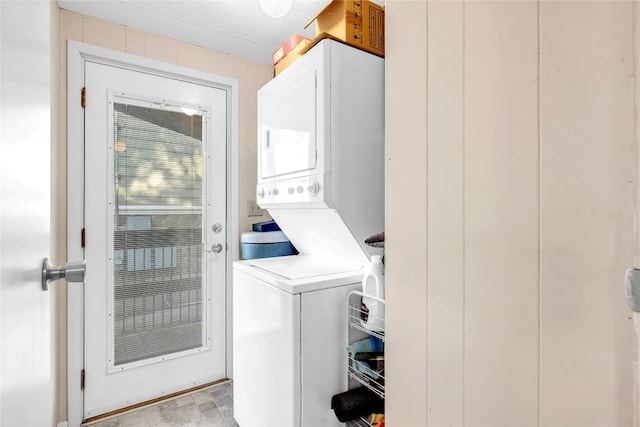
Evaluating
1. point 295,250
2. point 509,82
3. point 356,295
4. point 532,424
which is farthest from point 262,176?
point 532,424

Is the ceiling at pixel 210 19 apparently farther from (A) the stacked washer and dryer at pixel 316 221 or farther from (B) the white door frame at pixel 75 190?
(A) the stacked washer and dryer at pixel 316 221

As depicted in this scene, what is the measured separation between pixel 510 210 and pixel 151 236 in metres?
2.07

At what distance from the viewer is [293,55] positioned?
163 centimetres

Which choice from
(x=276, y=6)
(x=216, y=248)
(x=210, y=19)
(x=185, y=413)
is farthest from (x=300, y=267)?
(x=210, y=19)

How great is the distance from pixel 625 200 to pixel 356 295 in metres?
1.07

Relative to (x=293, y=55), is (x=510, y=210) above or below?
below

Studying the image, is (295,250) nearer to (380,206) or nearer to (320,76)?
(380,206)

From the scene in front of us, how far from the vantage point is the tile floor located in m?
1.96

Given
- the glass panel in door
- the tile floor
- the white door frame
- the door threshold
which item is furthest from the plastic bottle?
the white door frame

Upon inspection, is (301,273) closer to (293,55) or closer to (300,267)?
(300,267)

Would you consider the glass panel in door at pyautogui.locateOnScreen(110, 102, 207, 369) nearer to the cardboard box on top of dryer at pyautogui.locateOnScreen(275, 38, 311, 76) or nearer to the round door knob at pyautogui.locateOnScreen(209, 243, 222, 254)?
the round door knob at pyautogui.locateOnScreen(209, 243, 222, 254)

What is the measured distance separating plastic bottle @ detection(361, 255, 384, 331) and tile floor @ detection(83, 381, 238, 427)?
1.23 meters

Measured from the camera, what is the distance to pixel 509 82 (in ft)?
2.32

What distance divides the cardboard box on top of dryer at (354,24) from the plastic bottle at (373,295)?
926 millimetres
